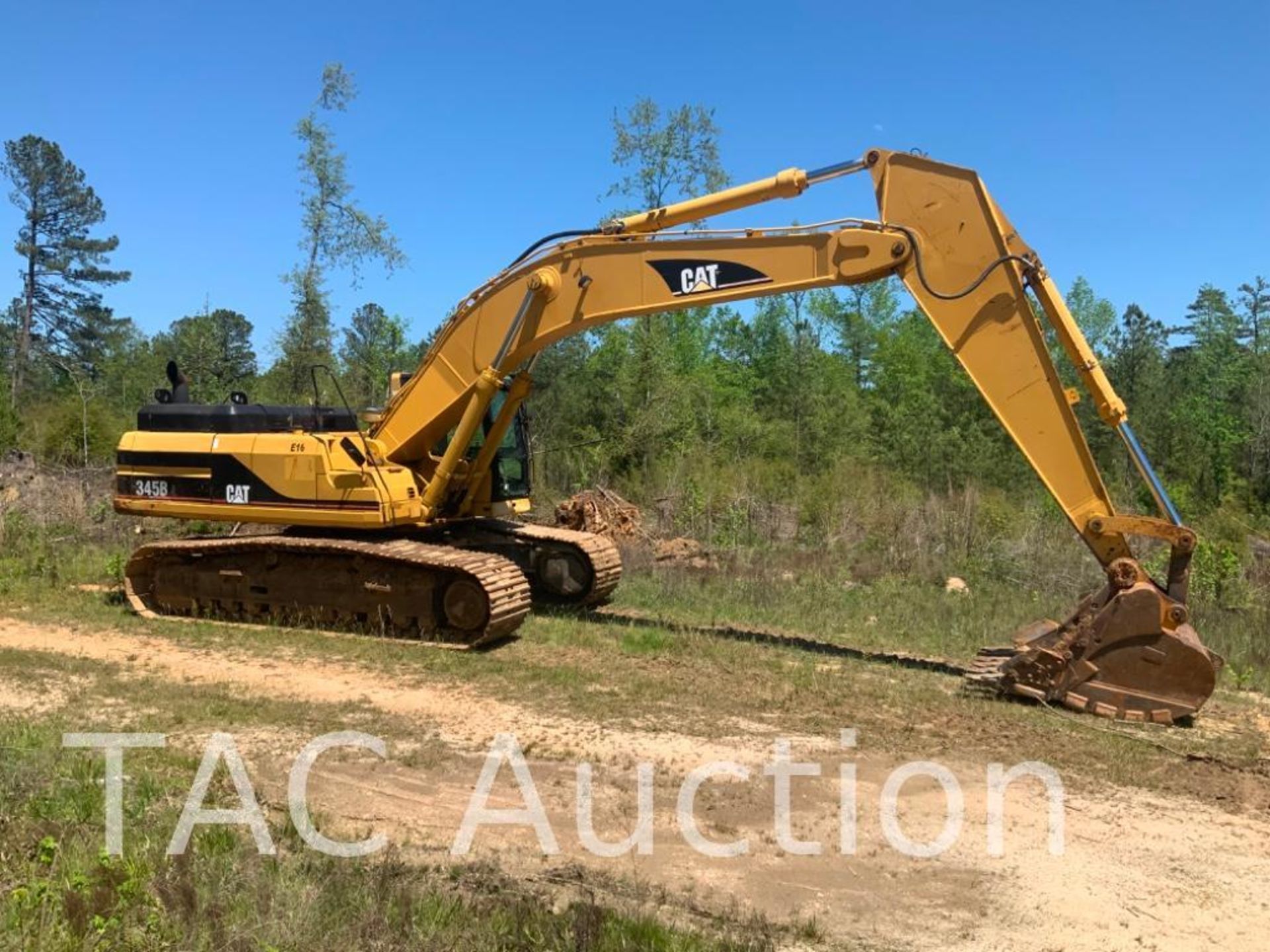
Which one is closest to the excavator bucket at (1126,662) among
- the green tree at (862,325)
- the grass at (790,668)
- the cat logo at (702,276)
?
the grass at (790,668)

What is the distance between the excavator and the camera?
24.8 feet

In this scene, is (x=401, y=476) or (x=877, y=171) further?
(x=401, y=476)

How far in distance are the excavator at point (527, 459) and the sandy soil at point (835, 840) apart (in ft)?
4.97

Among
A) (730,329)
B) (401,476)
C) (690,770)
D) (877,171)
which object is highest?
(730,329)

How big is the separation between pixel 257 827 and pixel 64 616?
6.96 meters

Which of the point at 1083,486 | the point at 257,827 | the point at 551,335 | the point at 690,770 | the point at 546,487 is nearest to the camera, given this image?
the point at 257,827

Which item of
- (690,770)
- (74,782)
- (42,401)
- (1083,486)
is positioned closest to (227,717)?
(74,782)

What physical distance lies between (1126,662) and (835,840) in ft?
11.5

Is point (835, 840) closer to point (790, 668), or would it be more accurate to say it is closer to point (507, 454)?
point (790, 668)

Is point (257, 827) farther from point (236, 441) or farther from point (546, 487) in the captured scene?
point (546, 487)

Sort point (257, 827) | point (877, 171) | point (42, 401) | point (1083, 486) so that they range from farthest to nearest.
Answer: point (42, 401), point (877, 171), point (1083, 486), point (257, 827)

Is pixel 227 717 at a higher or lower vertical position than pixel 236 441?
lower

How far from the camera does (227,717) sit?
676cm

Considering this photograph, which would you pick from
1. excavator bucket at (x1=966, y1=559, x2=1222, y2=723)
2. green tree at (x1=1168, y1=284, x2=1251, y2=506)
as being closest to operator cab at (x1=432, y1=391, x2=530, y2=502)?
excavator bucket at (x1=966, y1=559, x2=1222, y2=723)
